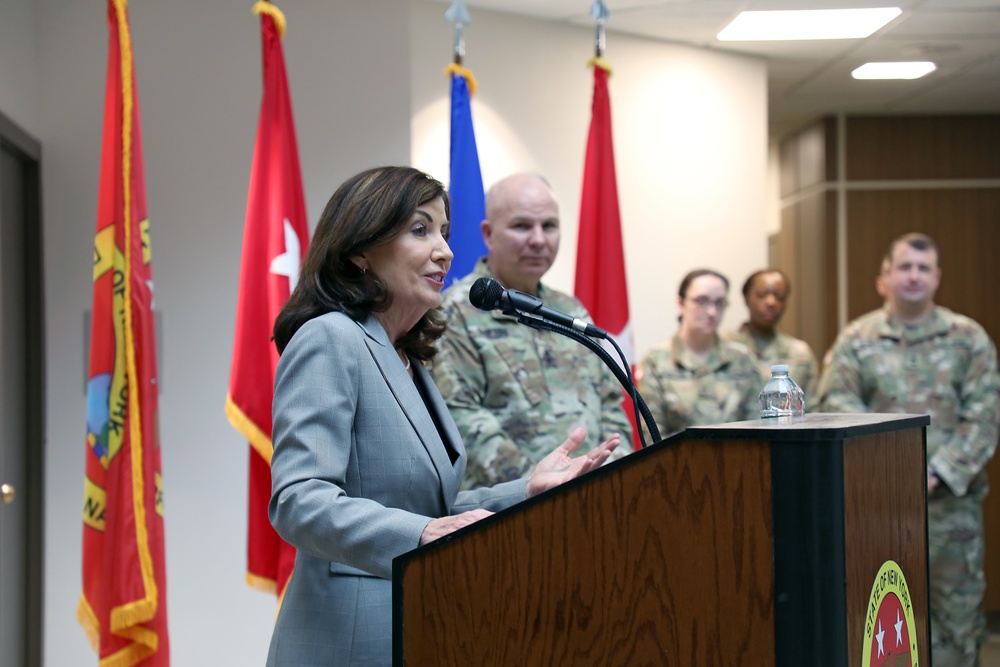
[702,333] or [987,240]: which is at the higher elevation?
[987,240]

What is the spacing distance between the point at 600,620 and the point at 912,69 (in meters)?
5.46

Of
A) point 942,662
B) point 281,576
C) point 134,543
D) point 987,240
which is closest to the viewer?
point 134,543

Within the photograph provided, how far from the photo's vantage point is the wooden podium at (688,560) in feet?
3.50

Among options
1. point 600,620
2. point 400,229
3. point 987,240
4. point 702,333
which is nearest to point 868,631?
point 600,620

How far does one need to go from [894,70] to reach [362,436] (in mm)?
5291

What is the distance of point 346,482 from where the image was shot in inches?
55.2

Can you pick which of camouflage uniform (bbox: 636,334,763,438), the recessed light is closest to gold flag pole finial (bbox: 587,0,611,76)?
camouflage uniform (bbox: 636,334,763,438)

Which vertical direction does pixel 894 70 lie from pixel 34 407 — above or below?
above

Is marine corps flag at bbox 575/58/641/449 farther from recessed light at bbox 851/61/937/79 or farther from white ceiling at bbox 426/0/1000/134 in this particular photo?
recessed light at bbox 851/61/937/79

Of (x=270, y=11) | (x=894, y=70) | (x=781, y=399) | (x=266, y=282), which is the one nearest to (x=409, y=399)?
(x=781, y=399)

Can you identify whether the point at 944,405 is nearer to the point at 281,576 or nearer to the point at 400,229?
the point at 281,576

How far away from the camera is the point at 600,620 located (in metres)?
1.16

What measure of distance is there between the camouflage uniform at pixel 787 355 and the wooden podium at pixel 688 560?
3.62m

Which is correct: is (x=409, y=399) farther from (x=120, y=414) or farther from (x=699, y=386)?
(x=699, y=386)
